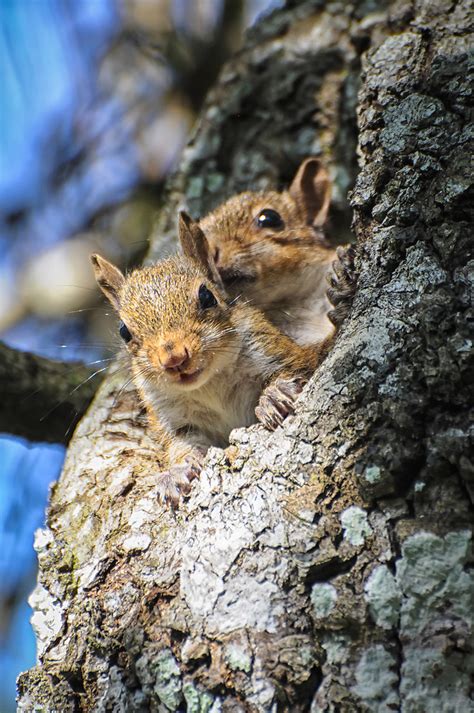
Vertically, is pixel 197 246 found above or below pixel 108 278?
below

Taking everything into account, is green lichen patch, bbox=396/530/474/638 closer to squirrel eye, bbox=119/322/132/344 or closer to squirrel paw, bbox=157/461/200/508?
squirrel paw, bbox=157/461/200/508

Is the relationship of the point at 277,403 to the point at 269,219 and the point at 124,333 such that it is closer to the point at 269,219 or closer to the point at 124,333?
the point at 124,333

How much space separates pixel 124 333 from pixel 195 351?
0.47 m

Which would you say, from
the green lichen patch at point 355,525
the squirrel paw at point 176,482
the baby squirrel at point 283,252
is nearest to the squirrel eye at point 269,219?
the baby squirrel at point 283,252

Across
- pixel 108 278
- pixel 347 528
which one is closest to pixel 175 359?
pixel 108 278

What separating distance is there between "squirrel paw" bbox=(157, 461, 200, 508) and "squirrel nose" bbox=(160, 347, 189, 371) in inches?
14.4

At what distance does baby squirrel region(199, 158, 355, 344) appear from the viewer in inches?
149

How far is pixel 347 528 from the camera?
211cm

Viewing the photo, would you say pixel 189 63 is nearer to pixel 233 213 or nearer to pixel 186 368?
pixel 233 213

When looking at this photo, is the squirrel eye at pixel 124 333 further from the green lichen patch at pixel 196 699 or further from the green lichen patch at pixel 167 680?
the green lichen patch at pixel 196 699

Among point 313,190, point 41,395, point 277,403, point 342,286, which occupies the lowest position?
point 277,403

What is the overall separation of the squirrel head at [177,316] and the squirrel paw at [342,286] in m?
0.52

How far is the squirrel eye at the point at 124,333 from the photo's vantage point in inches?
132

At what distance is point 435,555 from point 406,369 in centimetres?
50
